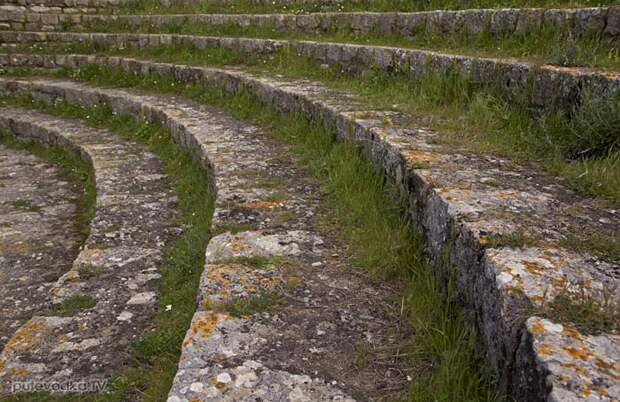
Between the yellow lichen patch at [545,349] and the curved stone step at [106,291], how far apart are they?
2.06 meters

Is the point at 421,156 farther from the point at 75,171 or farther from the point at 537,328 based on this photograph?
the point at 75,171

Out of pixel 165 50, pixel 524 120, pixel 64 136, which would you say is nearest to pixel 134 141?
pixel 64 136

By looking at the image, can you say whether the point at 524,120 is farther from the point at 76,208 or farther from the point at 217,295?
the point at 76,208

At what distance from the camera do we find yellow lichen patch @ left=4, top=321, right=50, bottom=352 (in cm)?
291

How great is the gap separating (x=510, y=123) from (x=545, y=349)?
252 cm

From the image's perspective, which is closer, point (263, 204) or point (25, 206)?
point (263, 204)

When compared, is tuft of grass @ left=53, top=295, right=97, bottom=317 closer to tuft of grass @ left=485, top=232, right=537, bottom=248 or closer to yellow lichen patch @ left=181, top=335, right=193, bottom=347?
yellow lichen patch @ left=181, top=335, right=193, bottom=347

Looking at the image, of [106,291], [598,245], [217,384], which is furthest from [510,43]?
[217,384]

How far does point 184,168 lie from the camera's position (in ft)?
18.8

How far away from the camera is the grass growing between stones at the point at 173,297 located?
2.61 metres

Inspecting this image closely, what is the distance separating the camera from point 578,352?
61.1 inches

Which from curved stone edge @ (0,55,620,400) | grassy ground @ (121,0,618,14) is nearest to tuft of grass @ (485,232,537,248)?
curved stone edge @ (0,55,620,400)

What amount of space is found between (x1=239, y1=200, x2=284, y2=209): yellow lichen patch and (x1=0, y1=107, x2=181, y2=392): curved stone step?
31.3 inches

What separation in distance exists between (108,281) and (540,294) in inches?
108
